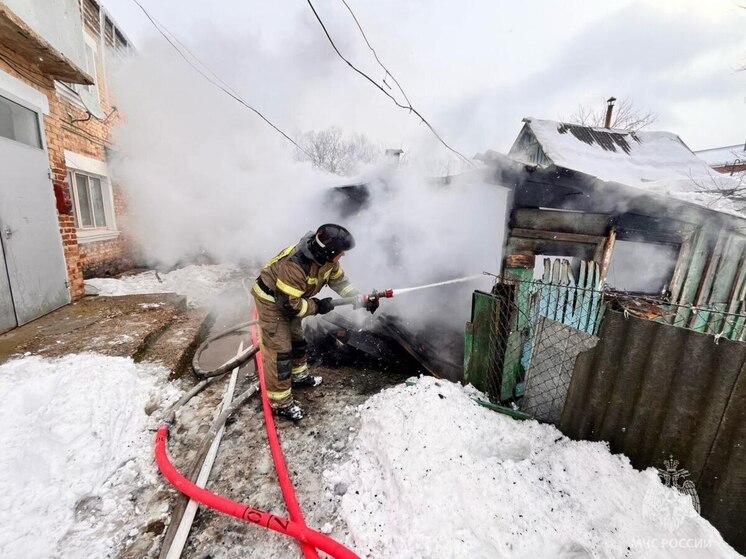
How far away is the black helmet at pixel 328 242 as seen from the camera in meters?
3.12

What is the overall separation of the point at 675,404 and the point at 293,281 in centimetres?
331

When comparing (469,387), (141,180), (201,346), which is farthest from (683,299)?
(141,180)

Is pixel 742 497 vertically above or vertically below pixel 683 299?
below

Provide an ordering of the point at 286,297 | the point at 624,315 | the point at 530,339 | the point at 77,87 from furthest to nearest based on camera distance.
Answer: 1. the point at 77,87
2. the point at 530,339
3. the point at 286,297
4. the point at 624,315

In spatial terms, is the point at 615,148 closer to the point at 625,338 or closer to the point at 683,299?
the point at 683,299

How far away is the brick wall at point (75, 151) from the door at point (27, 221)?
20 cm

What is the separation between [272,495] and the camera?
7.75ft

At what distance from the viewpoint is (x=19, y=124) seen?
4.14m

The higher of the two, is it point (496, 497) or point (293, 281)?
point (293, 281)

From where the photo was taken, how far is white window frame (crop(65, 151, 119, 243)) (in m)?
6.34

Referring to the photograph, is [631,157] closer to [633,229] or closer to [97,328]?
[633,229]

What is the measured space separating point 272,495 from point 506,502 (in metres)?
1.73

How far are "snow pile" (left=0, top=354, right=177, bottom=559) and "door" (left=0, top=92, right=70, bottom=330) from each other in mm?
1772

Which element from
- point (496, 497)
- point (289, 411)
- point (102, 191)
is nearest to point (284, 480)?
point (289, 411)
